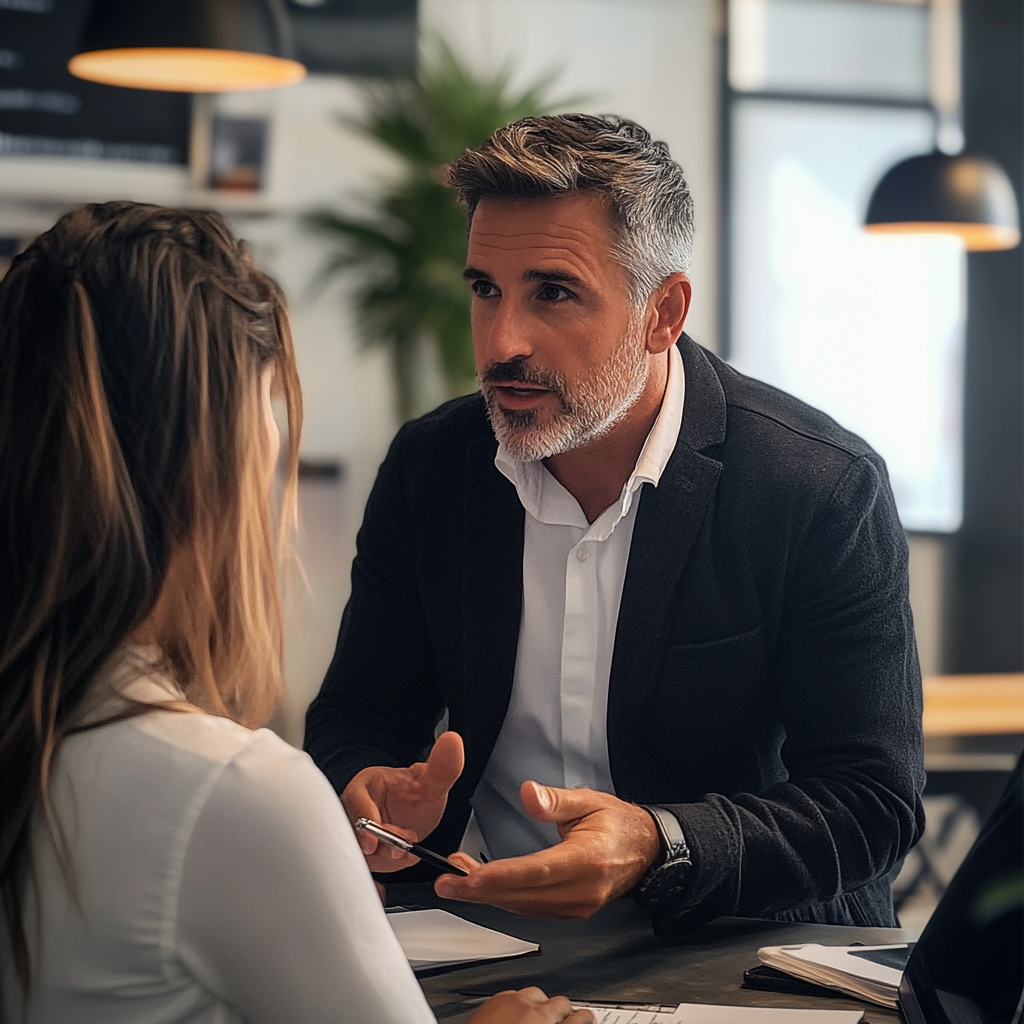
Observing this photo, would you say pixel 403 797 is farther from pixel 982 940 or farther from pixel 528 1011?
pixel 982 940

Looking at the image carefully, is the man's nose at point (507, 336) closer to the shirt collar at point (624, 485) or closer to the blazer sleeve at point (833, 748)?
the shirt collar at point (624, 485)

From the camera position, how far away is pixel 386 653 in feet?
6.04

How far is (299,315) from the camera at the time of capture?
16.8 ft

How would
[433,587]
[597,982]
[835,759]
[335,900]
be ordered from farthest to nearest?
[433,587], [835,759], [597,982], [335,900]

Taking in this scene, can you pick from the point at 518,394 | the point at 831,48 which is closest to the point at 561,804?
the point at 518,394

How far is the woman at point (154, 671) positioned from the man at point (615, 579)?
21.5 inches

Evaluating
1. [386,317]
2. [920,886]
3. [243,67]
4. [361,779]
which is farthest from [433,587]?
[920,886]

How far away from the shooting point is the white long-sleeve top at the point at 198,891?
2.85 ft

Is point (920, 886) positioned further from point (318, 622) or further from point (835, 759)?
point (835, 759)

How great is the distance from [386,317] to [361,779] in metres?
3.48

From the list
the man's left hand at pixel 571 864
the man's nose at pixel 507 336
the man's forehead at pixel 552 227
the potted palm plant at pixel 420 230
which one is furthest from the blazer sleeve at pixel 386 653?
the potted palm plant at pixel 420 230

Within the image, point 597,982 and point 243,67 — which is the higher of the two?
point 243,67

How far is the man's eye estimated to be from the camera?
1757mm

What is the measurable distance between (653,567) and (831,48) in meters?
4.64
